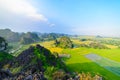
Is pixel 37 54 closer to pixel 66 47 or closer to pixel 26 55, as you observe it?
pixel 26 55

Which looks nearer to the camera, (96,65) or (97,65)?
(96,65)

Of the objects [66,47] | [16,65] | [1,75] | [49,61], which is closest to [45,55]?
[49,61]

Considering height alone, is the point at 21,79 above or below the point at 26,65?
above

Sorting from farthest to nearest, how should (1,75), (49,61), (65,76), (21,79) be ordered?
(49,61) → (65,76) → (1,75) → (21,79)

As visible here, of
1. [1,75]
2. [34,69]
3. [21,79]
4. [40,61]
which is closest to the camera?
[21,79]

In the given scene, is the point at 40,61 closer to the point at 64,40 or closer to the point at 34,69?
the point at 34,69

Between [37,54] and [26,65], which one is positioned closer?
[26,65]

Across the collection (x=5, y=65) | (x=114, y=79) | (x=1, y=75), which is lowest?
(x=114, y=79)

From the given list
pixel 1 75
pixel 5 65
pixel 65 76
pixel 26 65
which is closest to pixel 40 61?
pixel 26 65

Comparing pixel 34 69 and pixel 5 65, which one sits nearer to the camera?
pixel 34 69
